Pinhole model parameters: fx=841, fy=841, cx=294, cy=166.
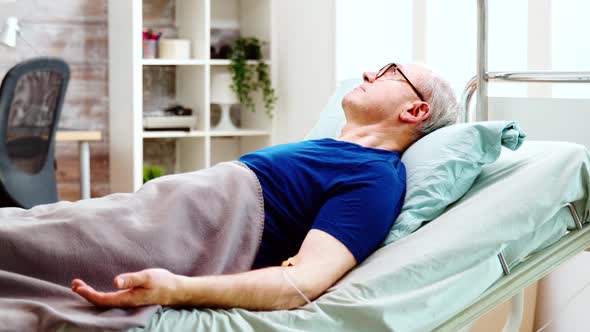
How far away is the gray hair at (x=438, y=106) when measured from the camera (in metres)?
1.91

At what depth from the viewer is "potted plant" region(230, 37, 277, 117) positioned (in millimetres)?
4281

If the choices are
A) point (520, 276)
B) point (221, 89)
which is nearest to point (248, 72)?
point (221, 89)

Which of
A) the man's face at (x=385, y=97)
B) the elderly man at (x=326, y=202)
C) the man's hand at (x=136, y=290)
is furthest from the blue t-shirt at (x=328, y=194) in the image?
the man's hand at (x=136, y=290)

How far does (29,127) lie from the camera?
3.23 m

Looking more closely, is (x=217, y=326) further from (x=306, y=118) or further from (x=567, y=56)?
(x=306, y=118)

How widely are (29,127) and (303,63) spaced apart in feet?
4.61

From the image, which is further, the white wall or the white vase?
the white vase

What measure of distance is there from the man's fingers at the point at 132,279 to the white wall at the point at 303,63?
2528 millimetres

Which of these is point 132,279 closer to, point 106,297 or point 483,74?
point 106,297

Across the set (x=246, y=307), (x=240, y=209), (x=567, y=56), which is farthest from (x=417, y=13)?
(x=246, y=307)

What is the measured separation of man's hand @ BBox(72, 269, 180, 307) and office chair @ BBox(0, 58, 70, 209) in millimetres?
1909

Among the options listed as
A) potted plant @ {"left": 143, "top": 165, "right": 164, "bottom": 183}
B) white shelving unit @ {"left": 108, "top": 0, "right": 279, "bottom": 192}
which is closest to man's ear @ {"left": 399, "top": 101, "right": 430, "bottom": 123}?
white shelving unit @ {"left": 108, "top": 0, "right": 279, "bottom": 192}

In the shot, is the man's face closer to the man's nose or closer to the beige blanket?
the man's nose

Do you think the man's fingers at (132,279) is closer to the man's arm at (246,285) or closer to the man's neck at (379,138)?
the man's arm at (246,285)
